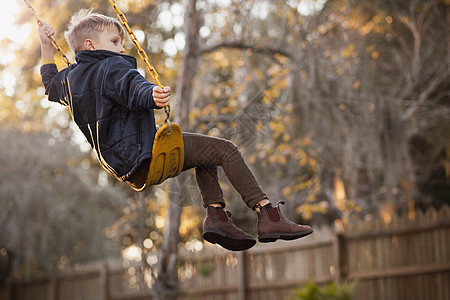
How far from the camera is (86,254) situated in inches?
457

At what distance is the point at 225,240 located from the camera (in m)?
2.85

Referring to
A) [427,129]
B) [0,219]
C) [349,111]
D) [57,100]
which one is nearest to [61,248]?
[0,219]

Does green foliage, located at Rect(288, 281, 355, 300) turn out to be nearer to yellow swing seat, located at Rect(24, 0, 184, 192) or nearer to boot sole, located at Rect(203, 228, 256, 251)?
boot sole, located at Rect(203, 228, 256, 251)

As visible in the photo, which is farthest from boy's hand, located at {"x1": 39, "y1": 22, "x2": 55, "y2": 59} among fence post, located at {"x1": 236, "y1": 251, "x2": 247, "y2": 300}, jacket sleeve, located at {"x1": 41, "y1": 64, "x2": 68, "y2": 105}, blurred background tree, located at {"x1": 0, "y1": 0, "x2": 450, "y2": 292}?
fence post, located at {"x1": 236, "y1": 251, "x2": 247, "y2": 300}

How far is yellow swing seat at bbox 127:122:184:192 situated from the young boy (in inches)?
1.6

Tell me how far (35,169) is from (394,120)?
5.98 metres

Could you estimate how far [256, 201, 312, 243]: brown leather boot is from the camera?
2.74 metres

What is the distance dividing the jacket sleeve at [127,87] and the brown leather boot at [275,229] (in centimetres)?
75

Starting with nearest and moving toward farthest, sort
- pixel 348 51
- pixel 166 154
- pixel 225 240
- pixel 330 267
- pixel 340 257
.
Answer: pixel 166 154
pixel 225 240
pixel 340 257
pixel 330 267
pixel 348 51

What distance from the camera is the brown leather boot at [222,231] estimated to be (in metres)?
2.81

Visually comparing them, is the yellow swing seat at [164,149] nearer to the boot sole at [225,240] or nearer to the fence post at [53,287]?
the boot sole at [225,240]

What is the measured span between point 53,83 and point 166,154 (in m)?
0.73

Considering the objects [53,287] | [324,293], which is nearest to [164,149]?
[324,293]

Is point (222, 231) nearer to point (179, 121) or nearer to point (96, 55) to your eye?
point (96, 55)
